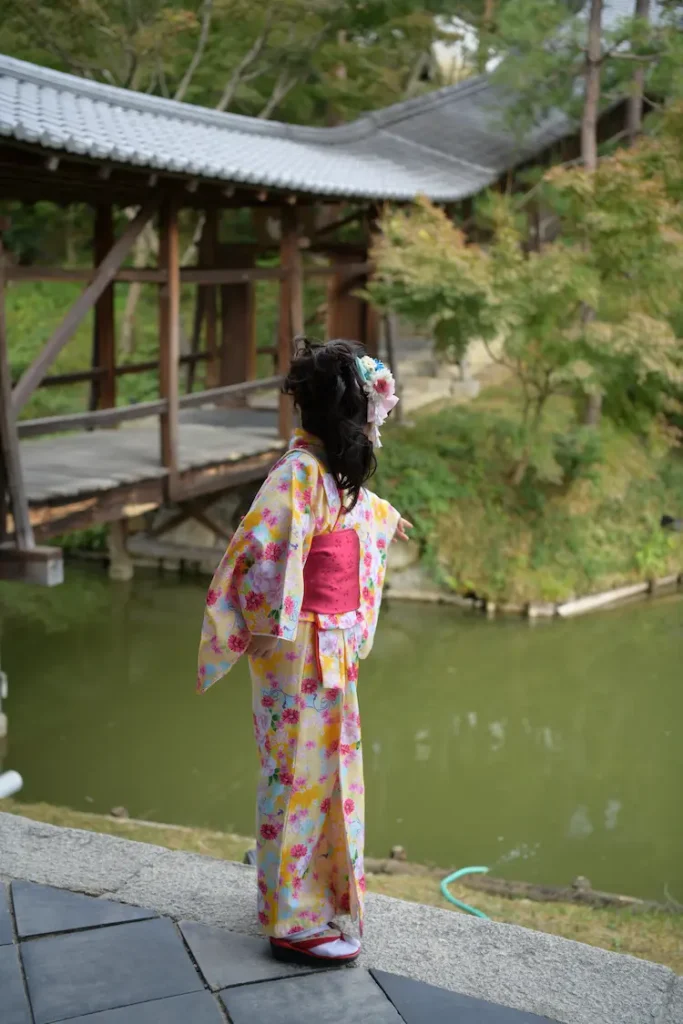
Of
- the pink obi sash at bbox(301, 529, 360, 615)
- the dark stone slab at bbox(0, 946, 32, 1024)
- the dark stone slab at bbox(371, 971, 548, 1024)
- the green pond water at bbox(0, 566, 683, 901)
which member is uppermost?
the pink obi sash at bbox(301, 529, 360, 615)

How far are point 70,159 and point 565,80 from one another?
26.4ft

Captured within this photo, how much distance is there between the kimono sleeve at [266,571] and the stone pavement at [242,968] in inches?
27.2

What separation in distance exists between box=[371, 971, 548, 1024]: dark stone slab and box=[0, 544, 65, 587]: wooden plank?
430cm

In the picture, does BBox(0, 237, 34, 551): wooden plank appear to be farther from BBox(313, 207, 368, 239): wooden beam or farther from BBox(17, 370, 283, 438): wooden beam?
BBox(313, 207, 368, 239): wooden beam

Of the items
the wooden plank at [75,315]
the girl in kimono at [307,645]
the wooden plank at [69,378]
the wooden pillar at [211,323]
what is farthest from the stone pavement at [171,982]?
the wooden pillar at [211,323]

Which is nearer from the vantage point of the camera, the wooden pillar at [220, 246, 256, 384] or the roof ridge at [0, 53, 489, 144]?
the roof ridge at [0, 53, 489, 144]

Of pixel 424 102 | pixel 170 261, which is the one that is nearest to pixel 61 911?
pixel 170 261

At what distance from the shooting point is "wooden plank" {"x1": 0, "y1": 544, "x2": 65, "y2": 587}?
6.54 m

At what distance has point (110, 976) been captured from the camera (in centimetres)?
268

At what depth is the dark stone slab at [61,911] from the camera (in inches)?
115

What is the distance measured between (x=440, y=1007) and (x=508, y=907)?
2.34 meters

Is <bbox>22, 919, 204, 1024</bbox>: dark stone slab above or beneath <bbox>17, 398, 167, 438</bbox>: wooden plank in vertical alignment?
beneath

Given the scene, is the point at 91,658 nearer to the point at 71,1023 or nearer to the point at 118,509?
the point at 118,509

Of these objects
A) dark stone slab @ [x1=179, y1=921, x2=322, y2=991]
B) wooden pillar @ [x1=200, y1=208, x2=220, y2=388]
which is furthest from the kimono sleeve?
wooden pillar @ [x1=200, y1=208, x2=220, y2=388]
